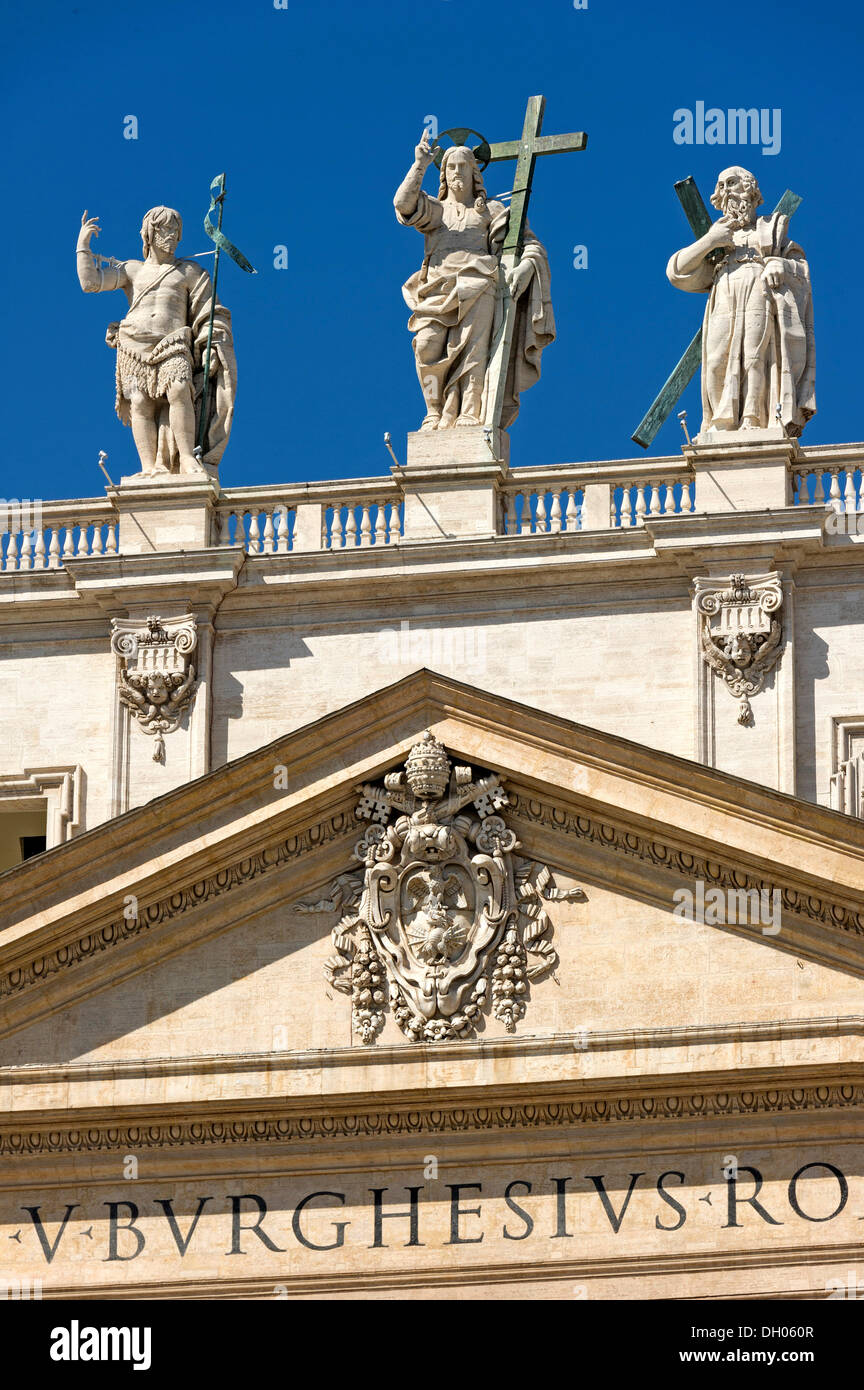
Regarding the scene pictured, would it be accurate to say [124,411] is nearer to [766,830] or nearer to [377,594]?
[377,594]

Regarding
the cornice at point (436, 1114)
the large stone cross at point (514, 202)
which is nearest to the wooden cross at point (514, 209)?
the large stone cross at point (514, 202)

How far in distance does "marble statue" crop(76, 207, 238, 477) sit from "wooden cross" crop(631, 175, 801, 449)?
4.12 m

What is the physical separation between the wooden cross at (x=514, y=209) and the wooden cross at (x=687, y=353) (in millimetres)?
1477

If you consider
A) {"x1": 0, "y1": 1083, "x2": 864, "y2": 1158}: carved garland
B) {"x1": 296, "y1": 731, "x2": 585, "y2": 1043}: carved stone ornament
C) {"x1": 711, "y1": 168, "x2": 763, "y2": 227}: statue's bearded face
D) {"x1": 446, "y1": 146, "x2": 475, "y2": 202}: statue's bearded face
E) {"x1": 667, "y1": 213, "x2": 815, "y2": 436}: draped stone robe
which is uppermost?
{"x1": 446, "y1": 146, "x2": 475, "y2": 202}: statue's bearded face

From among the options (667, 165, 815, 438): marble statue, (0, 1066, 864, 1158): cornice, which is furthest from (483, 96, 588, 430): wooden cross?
(0, 1066, 864, 1158): cornice

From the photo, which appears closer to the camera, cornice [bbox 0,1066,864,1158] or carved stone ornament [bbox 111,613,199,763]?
cornice [bbox 0,1066,864,1158]

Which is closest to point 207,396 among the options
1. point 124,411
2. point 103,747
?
point 124,411

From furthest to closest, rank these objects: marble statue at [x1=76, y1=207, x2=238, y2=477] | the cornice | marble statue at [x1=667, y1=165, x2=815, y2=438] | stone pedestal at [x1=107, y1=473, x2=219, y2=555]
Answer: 1. marble statue at [x1=76, y1=207, x2=238, y2=477]
2. stone pedestal at [x1=107, y1=473, x2=219, y2=555]
3. marble statue at [x1=667, y1=165, x2=815, y2=438]
4. the cornice

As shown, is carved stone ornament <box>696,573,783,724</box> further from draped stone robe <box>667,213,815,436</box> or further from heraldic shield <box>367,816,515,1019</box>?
heraldic shield <box>367,816,515,1019</box>

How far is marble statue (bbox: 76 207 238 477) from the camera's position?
41.0m

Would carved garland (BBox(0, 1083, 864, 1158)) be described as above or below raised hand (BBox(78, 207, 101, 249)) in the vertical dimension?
below

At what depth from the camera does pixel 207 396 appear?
135ft

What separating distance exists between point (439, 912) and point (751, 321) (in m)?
7.70

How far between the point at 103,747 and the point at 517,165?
707 centimetres
